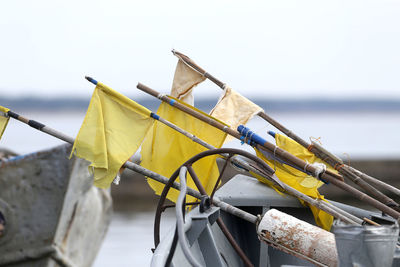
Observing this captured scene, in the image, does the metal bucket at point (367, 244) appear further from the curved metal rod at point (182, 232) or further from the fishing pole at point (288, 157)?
the fishing pole at point (288, 157)

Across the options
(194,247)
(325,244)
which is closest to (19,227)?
(194,247)

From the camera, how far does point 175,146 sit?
6.67 m

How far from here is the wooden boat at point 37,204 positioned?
27.2ft

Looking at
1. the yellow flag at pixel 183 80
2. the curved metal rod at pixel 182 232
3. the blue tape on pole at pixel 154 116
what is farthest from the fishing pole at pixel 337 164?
the curved metal rod at pixel 182 232

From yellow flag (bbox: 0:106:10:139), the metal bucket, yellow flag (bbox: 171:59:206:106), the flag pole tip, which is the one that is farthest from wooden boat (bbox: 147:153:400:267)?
yellow flag (bbox: 0:106:10:139)

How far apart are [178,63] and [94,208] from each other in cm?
436

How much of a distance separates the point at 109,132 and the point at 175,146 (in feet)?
2.61

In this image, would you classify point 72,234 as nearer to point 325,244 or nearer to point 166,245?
point 166,245

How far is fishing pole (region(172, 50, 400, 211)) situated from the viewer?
21.2 ft

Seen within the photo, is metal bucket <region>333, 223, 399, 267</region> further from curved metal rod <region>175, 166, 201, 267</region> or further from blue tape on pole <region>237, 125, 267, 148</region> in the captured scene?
blue tape on pole <region>237, 125, 267, 148</region>

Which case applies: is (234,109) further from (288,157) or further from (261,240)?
(261,240)

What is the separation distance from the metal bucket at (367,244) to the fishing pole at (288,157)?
8.13 ft

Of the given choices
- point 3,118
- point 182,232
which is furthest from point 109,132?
point 182,232

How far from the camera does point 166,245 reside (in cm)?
476
